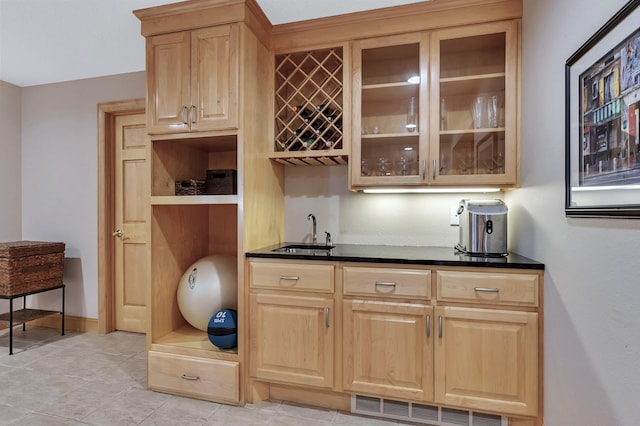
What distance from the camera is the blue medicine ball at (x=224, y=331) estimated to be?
212cm

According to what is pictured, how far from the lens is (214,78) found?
2074 millimetres

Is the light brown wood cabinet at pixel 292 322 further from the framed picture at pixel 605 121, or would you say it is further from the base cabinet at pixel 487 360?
the framed picture at pixel 605 121

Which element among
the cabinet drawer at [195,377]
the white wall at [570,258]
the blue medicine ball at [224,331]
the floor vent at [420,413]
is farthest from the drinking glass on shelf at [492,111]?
the cabinet drawer at [195,377]

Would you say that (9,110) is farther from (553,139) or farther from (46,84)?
(553,139)

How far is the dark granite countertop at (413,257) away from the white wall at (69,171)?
221 centimetres

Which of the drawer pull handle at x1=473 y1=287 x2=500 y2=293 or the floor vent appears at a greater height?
the drawer pull handle at x1=473 y1=287 x2=500 y2=293

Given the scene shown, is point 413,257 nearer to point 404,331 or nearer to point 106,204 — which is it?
point 404,331

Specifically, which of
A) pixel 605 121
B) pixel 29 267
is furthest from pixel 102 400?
pixel 605 121

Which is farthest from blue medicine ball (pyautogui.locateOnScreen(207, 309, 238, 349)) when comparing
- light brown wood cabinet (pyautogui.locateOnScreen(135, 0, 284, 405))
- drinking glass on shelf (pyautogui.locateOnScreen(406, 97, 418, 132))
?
drinking glass on shelf (pyautogui.locateOnScreen(406, 97, 418, 132))

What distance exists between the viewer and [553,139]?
1.56m

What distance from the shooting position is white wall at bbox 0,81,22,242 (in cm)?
338

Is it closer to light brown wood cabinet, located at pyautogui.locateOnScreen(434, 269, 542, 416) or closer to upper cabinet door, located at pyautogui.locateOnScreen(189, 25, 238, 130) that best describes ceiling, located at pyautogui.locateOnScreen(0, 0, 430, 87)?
upper cabinet door, located at pyautogui.locateOnScreen(189, 25, 238, 130)

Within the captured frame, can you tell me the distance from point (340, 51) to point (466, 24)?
797mm

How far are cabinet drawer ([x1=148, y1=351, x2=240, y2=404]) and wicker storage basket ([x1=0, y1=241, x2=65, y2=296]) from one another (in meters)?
1.66
